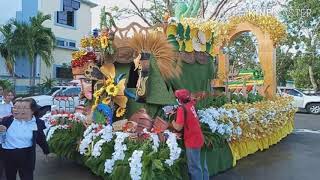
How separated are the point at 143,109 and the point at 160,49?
1.04 metres

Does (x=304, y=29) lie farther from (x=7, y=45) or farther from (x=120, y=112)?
(x=120, y=112)

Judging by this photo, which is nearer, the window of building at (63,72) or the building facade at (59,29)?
the building facade at (59,29)

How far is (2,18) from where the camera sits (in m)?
25.7

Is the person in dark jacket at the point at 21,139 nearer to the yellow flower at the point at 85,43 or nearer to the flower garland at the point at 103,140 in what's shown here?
the flower garland at the point at 103,140

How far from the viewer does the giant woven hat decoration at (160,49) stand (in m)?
7.00

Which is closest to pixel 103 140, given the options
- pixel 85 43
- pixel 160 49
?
pixel 160 49

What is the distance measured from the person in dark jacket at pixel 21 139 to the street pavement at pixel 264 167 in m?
2.25

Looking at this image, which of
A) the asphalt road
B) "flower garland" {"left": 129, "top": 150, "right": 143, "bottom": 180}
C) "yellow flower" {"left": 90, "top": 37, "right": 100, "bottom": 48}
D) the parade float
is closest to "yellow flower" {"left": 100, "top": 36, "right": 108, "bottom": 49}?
the parade float

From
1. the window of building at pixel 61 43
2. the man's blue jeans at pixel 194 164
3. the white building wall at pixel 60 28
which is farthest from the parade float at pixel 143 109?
the window of building at pixel 61 43

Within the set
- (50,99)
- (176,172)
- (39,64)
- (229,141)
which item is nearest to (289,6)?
(39,64)

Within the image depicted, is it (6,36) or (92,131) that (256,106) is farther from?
(6,36)

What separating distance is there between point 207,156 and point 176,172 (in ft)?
4.15

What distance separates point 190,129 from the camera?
620 cm

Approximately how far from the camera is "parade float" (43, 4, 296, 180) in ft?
20.5
